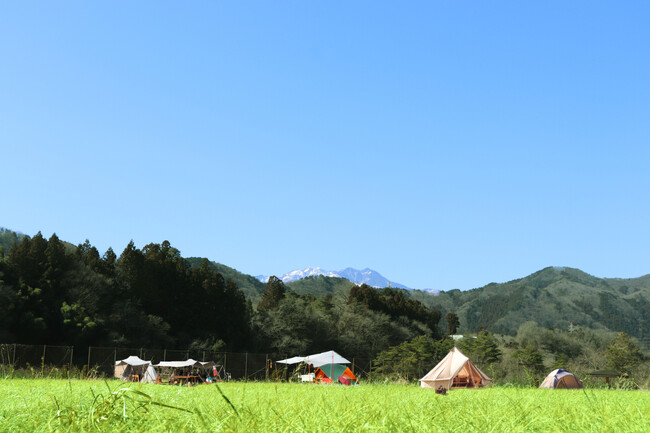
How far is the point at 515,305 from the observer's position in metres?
175

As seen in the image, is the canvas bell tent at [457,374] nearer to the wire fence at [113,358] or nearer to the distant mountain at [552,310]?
the wire fence at [113,358]

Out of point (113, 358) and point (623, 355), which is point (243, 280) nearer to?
point (623, 355)

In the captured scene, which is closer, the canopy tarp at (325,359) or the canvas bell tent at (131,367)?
the canvas bell tent at (131,367)

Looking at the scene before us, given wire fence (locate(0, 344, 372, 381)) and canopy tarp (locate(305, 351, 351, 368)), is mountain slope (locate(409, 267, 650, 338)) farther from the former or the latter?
canopy tarp (locate(305, 351, 351, 368))

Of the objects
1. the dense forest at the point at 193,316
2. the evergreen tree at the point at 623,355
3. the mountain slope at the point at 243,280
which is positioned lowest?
the evergreen tree at the point at 623,355

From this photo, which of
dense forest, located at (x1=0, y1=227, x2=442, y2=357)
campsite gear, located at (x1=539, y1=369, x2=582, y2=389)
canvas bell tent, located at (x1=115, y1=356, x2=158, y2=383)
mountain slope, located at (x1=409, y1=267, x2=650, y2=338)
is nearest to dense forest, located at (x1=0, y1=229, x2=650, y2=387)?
dense forest, located at (x1=0, y1=227, x2=442, y2=357)

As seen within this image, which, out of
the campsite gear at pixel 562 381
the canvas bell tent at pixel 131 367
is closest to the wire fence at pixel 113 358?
the canvas bell tent at pixel 131 367

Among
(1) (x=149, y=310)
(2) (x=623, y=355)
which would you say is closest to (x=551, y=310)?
(2) (x=623, y=355)

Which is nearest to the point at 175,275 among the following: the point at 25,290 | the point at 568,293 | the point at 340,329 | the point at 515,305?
the point at 25,290

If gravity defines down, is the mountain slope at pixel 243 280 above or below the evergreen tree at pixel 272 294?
above

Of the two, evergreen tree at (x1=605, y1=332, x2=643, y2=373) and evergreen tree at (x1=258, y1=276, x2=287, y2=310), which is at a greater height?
evergreen tree at (x1=258, y1=276, x2=287, y2=310)

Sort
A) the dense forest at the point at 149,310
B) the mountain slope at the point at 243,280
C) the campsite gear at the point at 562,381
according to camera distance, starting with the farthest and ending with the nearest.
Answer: the mountain slope at the point at 243,280 < the dense forest at the point at 149,310 < the campsite gear at the point at 562,381

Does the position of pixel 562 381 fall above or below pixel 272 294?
below

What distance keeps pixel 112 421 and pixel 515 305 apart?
18407cm
